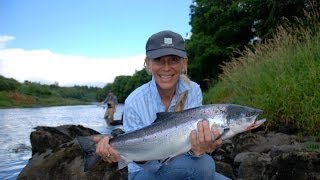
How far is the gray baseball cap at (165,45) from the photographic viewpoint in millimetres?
3980

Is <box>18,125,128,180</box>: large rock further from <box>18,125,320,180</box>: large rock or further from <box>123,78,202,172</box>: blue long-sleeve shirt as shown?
<box>123,78,202,172</box>: blue long-sleeve shirt

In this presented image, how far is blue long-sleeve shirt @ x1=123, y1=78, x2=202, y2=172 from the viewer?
13.5 feet

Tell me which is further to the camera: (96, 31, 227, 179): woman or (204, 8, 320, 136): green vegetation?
(204, 8, 320, 136): green vegetation

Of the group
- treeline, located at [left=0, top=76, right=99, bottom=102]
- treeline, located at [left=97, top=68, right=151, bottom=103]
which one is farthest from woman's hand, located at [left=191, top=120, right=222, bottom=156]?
treeline, located at [left=0, top=76, right=99, bottom=102]

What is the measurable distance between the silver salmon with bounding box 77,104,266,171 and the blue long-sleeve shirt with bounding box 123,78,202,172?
0.33 m

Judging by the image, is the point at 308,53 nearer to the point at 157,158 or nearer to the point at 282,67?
the point at 282,67

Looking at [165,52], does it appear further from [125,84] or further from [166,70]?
[125,84]

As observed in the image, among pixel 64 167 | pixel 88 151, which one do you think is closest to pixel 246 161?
pixel 64 167

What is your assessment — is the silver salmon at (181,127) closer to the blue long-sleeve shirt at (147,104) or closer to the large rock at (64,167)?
the blue long-sleeve shirt at (147,104)

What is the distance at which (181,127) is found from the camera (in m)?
3.64

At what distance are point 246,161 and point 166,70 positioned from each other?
2.77 metres

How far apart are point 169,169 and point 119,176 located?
2642 millimetres

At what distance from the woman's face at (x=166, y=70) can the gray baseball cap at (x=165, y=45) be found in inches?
3.1

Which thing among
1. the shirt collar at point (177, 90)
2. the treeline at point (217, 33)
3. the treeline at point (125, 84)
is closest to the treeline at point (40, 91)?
the treeline at point (125, 84)
